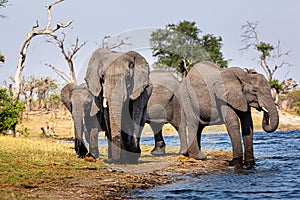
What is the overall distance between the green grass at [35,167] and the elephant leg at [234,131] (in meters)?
3.80

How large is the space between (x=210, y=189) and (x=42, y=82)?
6266 cm

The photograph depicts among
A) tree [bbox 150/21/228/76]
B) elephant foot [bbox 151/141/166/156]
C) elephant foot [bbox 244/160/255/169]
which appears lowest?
elephant foot [bbox 244/160/255/169]

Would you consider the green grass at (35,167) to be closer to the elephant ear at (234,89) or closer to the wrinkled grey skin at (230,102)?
the wrinkled grey skin at (230,102)

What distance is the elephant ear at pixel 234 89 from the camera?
48.3 ft

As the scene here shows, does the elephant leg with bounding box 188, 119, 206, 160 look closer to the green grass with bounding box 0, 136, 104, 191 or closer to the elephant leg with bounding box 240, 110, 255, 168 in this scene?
the elephant leg with bounding box 240, 110, 255, 168

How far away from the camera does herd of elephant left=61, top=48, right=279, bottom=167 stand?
43.5ft

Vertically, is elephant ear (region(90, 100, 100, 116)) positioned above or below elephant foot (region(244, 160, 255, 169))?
above

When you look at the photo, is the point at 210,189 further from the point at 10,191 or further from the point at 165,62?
the point at 165,62

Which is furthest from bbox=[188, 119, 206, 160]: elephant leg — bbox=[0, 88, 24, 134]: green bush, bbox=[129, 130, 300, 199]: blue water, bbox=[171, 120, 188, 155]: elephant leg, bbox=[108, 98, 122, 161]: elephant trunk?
bbox=[0, 88, 24, 134]: green bush

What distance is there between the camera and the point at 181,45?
67562mm

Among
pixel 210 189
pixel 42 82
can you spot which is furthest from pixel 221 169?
pixel 42 82

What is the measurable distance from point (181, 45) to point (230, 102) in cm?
5329

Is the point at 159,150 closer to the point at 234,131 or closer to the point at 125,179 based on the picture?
the point at 234,131

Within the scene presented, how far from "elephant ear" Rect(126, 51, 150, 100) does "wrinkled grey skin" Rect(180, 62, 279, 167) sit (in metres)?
2.18
